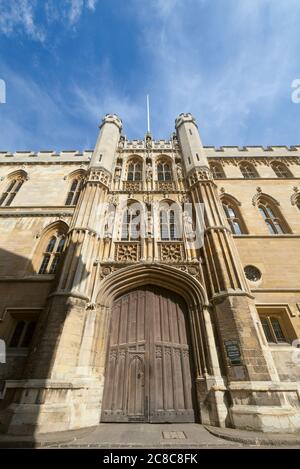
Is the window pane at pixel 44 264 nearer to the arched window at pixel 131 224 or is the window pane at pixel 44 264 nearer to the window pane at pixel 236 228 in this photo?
the arched window at pixel 131 224

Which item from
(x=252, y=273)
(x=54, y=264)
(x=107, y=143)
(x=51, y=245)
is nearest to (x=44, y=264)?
(x=54, y=264)

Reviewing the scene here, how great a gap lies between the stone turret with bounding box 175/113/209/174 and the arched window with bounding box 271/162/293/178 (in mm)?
5673

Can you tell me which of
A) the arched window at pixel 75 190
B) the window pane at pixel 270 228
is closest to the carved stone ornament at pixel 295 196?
the window pane at pixel 270 228

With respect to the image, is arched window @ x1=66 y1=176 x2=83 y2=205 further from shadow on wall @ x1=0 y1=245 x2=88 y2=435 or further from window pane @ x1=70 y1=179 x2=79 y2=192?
shadow on wall @ x1=0 y1=245 x2=88 y2=435

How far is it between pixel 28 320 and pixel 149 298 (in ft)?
16.1

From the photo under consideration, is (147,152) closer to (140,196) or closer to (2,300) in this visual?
(140,196)

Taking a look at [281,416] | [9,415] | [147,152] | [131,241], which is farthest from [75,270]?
[147,152]

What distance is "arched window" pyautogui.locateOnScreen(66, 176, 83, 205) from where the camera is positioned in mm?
12820

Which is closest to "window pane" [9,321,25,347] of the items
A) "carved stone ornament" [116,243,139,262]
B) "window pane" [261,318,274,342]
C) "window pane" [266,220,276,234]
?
"carved stone ornament" [116,243,139,262]

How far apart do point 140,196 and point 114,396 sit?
9058 mm

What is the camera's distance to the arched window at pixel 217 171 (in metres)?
14.4

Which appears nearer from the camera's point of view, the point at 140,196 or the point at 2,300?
the point at 2,300

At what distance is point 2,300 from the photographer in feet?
27.8
